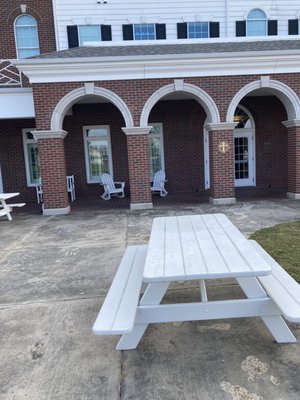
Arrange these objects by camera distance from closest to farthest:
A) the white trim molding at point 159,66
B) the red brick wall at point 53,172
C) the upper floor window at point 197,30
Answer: the white trim molding at point 159,66 < the red brick wall at point 53,172 < the upper floor window at point 197,30

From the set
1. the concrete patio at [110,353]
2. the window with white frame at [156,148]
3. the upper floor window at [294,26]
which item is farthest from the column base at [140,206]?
the upper floor window at [294,26]

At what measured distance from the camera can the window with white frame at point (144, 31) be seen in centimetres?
1381

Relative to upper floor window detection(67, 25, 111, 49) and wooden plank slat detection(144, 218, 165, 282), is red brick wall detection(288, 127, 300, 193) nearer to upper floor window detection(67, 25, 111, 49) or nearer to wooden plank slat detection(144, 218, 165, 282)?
upper floor window detection(67, 25, 111, 49)

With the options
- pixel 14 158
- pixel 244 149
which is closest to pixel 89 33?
pixel 14 158

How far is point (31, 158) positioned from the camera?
13984 mm

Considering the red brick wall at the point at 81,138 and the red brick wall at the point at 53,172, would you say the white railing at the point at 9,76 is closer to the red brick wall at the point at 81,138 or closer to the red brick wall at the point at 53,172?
the red brick wall at the point at 81,138

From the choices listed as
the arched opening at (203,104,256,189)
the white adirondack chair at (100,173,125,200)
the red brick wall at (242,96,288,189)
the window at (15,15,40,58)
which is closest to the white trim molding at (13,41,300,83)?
the red brick wall at (242,96,288,189)

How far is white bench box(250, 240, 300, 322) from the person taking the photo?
243 cm

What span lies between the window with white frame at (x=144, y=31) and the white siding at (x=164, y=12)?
180 mm

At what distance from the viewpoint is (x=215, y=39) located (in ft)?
42.5

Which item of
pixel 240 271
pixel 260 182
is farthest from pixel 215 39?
pixel 240 271

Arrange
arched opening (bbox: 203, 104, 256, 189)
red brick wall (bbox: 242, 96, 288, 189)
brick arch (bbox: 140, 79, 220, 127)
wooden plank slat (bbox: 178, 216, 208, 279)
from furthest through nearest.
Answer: arched opening (bbox: 203, 104, 256, 189) < red brick wall (bbox: 242, 96, 288, 189) < brick arch (bbox: 140, 79, 220, 127) < wooden plank slat (bbox: 178, 216, 208, 279)

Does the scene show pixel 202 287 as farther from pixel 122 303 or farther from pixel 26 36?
pixel 26 36

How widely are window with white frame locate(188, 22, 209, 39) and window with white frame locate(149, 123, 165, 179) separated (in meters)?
3.79
